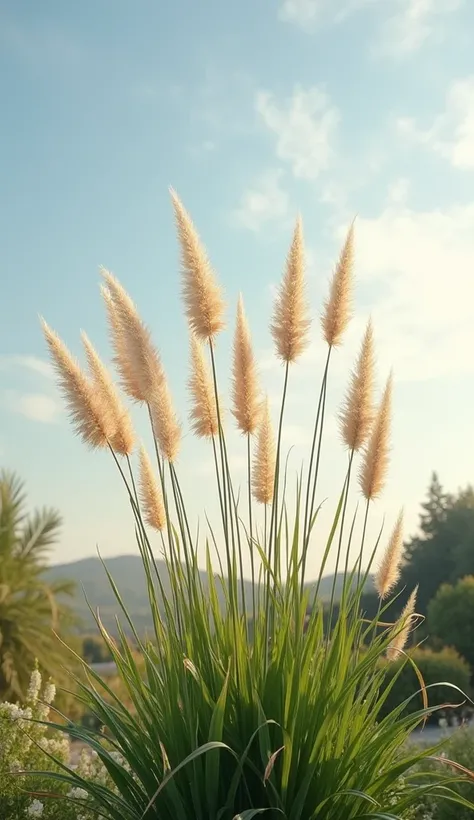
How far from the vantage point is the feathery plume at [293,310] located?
2922mm

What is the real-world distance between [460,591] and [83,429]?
48.6 ft

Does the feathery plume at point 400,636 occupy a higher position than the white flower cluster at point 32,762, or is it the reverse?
the feathery plume at point 400,636

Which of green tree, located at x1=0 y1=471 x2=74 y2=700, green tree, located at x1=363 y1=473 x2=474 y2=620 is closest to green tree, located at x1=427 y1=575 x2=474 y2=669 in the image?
green tree, located at x1=363 y1=473 x2=474 y2=620

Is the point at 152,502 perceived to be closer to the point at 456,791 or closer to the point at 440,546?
the point at 456,791

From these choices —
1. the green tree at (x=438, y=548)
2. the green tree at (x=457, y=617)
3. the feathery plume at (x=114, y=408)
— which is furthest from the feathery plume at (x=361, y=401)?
the green tree at (x=438, y=548)

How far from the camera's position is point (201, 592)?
9.20ft

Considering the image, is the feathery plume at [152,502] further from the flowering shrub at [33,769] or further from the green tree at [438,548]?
the green tree at [438,548]

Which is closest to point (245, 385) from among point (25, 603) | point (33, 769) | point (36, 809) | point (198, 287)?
point (198, 287)

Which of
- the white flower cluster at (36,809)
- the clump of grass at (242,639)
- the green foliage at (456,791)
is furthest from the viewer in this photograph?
the green foliage at (456,791)

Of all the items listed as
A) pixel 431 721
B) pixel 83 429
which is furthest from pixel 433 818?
pixel 431 721

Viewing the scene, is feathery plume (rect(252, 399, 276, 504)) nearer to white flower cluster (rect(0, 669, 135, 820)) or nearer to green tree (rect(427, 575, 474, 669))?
white flower cluster (rect(0, 669, 135, 820))

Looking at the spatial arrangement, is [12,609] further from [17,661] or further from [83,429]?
[83,429]

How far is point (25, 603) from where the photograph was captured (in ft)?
29.1

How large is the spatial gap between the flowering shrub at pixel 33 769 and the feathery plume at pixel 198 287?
205 centimetres
